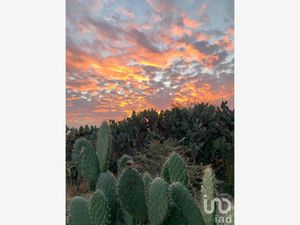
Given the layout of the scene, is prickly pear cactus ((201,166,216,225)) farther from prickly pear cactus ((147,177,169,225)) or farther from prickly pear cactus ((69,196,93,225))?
prickly pear cactus ((69,196,93,225))

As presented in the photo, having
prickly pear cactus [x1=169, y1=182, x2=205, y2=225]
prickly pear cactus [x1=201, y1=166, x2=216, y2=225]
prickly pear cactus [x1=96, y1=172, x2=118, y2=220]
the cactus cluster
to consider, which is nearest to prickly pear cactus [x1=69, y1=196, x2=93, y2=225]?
the cactus cluster

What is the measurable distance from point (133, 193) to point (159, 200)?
15 centimetres

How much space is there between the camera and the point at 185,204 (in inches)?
96.7

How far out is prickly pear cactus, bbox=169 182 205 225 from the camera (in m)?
2.44

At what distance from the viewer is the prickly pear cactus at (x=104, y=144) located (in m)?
2.87

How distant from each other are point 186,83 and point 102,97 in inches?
20.4

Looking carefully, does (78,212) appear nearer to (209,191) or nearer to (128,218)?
(128,218)

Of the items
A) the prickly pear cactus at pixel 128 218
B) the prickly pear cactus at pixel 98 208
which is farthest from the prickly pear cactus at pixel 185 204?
the prickly pear cactus at pixel 98 208

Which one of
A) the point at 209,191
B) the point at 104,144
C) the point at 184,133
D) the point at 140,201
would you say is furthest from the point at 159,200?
the point at 184,133

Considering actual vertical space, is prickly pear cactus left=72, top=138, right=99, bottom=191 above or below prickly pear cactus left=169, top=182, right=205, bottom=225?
above
